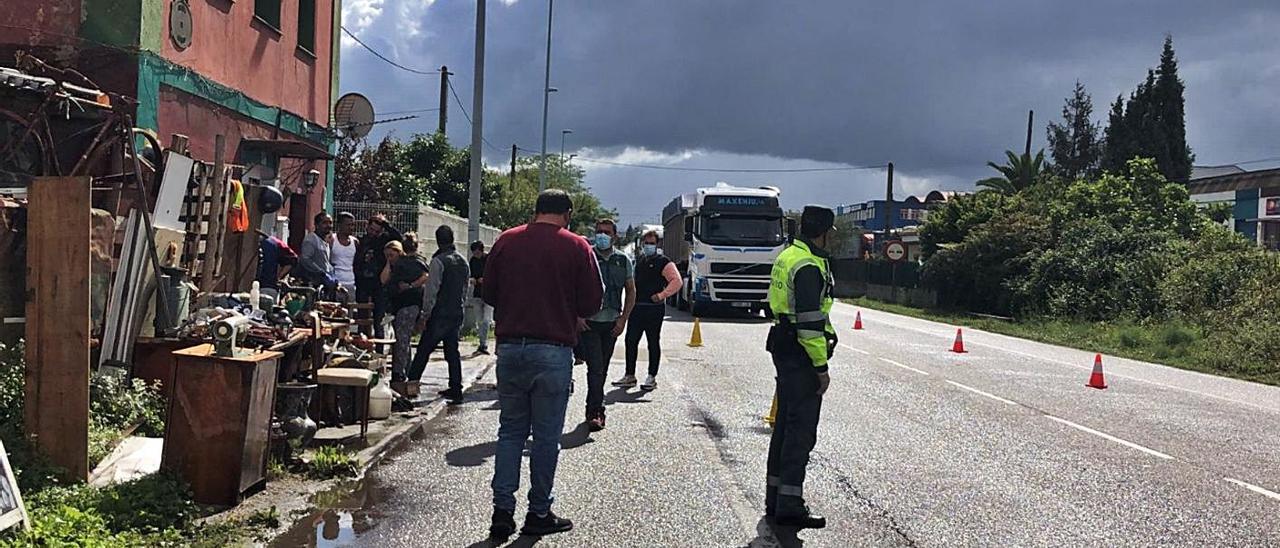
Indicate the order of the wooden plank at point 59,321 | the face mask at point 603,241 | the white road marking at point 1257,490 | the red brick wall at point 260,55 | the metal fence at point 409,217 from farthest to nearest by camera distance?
1. the metal fence at point 409,217
2. the red brick wall at point 260,55
3. the face mask at point 603,241
4. the white road marking at point 1257,490
5. the wooden plank at point 59,321

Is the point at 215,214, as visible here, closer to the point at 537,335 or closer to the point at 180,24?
the point at 180,24

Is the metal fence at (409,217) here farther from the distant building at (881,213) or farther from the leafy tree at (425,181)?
the distant building at (881,213)

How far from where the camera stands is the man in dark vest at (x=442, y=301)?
36.3 feet

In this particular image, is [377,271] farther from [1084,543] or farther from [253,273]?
[1084,543]

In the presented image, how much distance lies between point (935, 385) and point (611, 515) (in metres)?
8.45

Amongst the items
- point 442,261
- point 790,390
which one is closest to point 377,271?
point 442,261

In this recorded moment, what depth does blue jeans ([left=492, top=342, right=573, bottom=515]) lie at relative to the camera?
6.25 meters

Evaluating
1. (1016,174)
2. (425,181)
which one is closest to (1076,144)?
(1016,174)

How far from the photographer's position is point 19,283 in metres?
7.57

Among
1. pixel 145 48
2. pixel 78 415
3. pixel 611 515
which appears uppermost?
pixel 145 48

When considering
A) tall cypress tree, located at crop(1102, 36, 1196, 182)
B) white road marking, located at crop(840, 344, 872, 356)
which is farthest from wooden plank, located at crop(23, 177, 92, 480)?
tall cypress tree, located at crop(1102, 36, 1196, 182)

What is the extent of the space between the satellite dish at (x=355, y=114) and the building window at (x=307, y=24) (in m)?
1.03

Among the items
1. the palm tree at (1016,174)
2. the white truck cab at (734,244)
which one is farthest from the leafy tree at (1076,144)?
the white truck cab at (734,244)

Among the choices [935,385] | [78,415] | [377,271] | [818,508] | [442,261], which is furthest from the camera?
[935,385]
